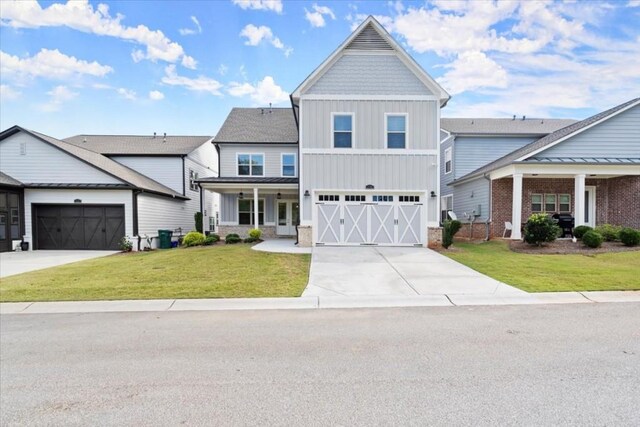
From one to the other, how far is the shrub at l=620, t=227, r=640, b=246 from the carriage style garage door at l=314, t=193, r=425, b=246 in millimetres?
7446

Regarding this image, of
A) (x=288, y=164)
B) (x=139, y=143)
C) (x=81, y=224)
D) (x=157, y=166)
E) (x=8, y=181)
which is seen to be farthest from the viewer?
(x=139, y=143)

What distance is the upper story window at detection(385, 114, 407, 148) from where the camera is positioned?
1531cm

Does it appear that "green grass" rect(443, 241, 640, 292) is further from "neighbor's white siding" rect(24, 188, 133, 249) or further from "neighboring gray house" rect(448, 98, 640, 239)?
"neighbor's white siding" rect(24, 188, 133, 249)

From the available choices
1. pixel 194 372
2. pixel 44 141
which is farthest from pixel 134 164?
pixel 194 372

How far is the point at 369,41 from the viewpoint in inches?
610

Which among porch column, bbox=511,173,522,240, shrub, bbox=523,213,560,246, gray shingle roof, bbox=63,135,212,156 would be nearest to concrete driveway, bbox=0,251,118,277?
gray shingle roof, bbox=63,135,212,156

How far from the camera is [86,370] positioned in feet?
13.0

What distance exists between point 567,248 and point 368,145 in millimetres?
8967

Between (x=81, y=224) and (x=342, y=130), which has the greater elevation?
(x=342, y=130)

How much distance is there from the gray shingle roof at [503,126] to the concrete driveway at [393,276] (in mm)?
12587

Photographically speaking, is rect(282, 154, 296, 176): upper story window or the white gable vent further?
rect(282, 154, 296, 176): upper story window


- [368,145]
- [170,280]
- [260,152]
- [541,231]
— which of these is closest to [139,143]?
[260,152]

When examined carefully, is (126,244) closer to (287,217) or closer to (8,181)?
(8,181)

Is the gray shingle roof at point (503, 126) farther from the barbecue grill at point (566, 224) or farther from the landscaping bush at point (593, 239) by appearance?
the landscaping bush at point (593, 239)
